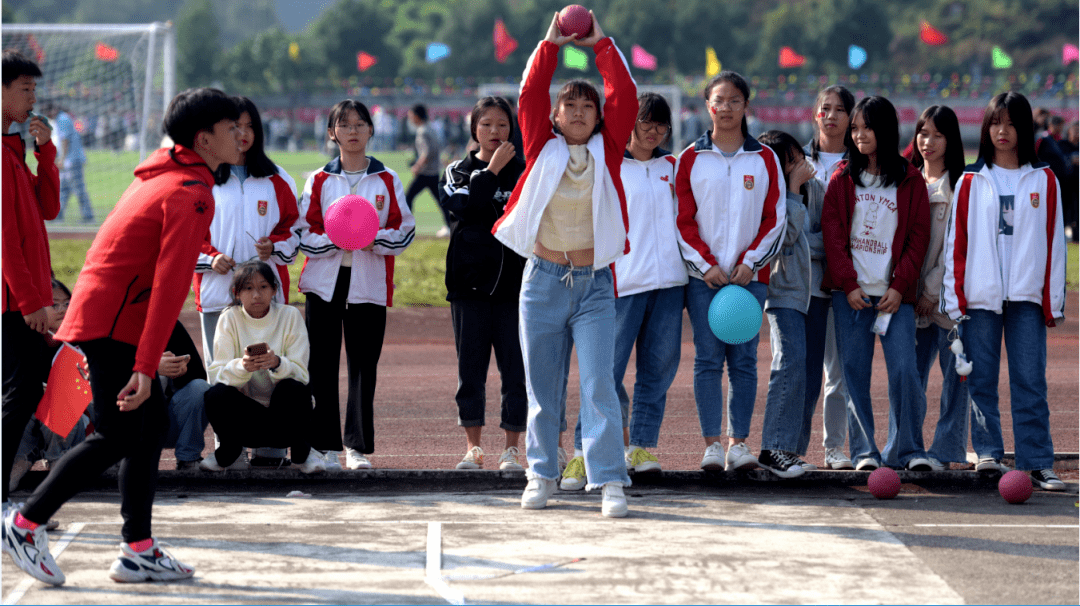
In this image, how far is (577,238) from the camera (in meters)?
5.82

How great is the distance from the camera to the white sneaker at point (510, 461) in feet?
21.2

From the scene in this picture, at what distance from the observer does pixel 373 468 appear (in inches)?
256

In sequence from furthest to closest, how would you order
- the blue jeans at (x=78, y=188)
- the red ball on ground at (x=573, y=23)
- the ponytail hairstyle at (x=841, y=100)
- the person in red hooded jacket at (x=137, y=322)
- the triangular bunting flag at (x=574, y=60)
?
the triangular bunting flag at (x=574, y=60)
the blue jeans at (x=78, y=188)
the ponytail hairstyle at (x=841, y=100)
the red ball on ground at (x=573, y=23)
the person in red hooded jacket at (x=137, y=322)

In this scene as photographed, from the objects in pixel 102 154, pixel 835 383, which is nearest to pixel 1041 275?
pixel 835 383

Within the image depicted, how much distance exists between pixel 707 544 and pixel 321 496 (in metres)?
1.98

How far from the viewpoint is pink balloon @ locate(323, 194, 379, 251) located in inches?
255

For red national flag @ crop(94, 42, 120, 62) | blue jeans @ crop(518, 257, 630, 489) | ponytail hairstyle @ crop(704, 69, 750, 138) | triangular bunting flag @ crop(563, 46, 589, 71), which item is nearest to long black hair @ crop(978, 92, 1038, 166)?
ponytail hairstyle @ crop(704, 69, 750, 138)

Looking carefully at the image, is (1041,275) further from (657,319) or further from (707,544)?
(707,544)

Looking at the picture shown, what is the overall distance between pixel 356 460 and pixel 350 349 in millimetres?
586

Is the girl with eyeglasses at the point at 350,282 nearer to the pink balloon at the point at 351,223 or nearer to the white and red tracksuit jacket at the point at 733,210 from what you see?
the pink balloon at the point at 351,223

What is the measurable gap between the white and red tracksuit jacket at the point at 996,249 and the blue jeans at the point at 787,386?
75 cm

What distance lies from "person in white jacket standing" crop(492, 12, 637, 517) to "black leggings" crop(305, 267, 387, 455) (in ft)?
3.72

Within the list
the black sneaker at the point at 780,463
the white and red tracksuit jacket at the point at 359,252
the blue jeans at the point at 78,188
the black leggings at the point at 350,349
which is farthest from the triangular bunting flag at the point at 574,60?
the black sneaker at the point at 780,463

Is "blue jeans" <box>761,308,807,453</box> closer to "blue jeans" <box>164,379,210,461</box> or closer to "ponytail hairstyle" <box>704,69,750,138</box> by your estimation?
"ponytail hairstyle" <box>704,69,750,138</box>
